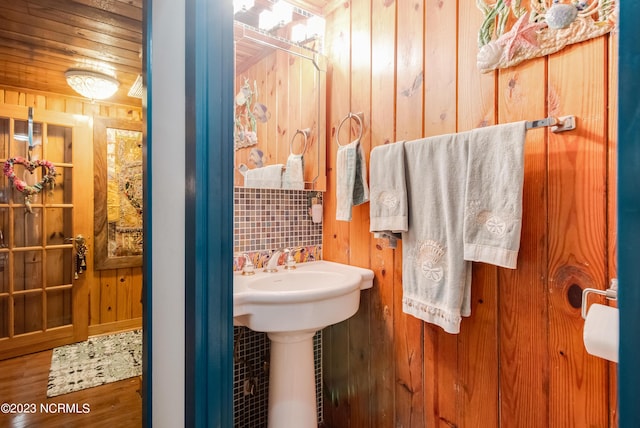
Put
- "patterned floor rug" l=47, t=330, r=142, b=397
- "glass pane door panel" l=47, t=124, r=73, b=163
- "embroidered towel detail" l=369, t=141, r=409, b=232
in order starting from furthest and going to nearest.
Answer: "glass pane door panel" l=47, t=124, r=73, b=163 → "patterned floor rug" l=47, t=330, r=142, b=397 → "embroidered towel detail" l=369, t=141, r=409, b=232

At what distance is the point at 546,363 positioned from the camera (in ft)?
3.23

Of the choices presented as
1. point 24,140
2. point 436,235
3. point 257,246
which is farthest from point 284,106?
point 24,140

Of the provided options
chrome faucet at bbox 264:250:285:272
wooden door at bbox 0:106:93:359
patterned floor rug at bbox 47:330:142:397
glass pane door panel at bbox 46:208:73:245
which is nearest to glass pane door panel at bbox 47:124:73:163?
wooden door at bbox 0:106:93:359

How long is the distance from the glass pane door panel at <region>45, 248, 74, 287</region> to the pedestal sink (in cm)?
228

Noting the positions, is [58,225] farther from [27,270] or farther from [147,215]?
Answer: [147,215]

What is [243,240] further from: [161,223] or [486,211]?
[486,211]

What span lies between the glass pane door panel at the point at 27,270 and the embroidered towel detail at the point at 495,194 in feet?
11.0

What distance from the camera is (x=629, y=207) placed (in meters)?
0.23

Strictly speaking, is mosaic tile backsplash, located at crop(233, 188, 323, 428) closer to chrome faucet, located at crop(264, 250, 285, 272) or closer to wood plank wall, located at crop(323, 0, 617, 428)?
chrome faucet, located at crop(264, 250, 285, 272)

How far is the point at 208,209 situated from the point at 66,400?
7.14 ft

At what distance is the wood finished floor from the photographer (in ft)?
5.98

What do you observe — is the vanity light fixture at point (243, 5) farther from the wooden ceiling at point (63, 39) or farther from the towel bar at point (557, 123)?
the towel bar at point (557, 123)

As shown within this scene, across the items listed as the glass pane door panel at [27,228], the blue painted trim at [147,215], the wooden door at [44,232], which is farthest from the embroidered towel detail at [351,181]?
the glass pane door panel at [27,228]

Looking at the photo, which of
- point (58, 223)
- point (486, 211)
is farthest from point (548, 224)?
point (58, 223)
